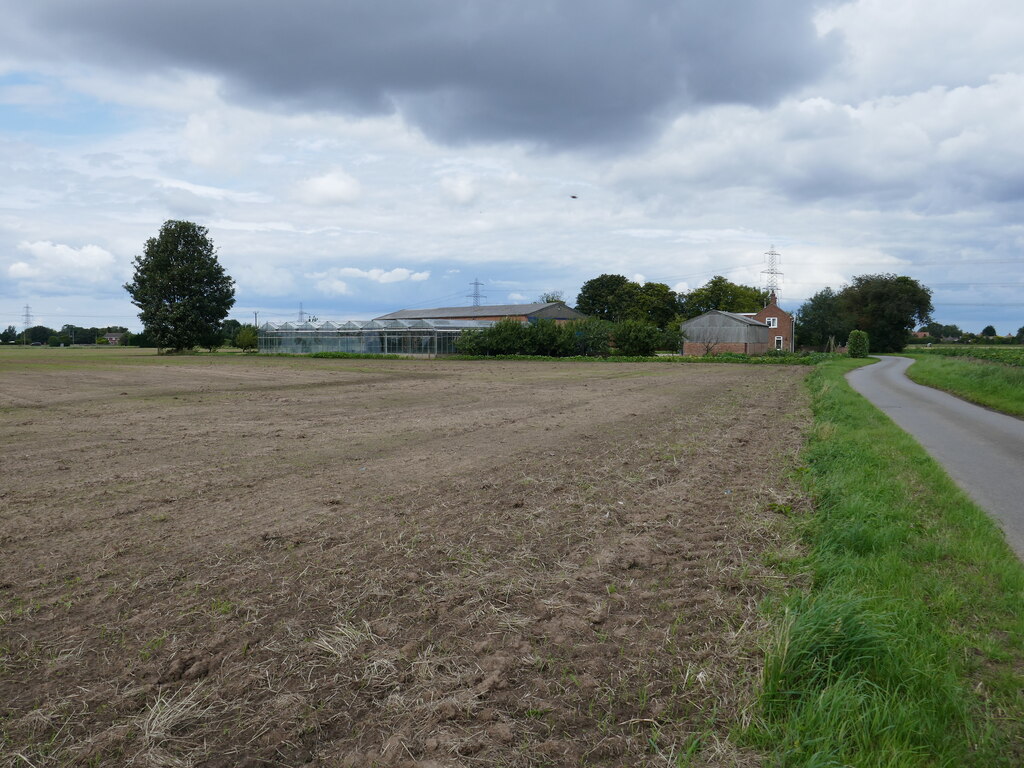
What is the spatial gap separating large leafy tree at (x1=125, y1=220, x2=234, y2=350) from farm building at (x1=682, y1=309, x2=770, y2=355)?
54858mm

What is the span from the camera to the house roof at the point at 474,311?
9219 cm

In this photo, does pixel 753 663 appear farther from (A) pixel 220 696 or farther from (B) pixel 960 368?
(B) pixel 960 368

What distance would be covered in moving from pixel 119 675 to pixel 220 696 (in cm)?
73

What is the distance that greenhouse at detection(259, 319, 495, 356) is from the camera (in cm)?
6438

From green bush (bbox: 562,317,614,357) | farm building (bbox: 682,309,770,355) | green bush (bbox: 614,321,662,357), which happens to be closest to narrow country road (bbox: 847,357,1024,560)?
green bush (bbox: 614,321,662,357)

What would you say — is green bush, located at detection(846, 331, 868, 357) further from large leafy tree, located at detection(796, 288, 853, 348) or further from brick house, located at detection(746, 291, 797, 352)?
large leafy tree, located at detection(796, 288, 853, 348)

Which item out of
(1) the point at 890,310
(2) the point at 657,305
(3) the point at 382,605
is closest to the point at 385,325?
(2) the point at 657,305

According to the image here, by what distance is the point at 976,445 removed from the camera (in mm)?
12977

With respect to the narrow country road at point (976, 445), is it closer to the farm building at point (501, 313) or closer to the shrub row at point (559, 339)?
the shrub row at point (559, 339)

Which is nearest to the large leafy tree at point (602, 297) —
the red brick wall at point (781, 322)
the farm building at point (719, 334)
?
the red brick wall at point (781, 322)

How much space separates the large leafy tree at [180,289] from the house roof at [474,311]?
22.2 m

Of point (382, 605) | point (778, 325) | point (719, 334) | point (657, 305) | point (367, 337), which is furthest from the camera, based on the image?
point (657, 305)

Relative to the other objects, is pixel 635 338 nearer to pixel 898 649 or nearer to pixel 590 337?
pixel 590 337

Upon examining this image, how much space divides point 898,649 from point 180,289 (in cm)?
8358
